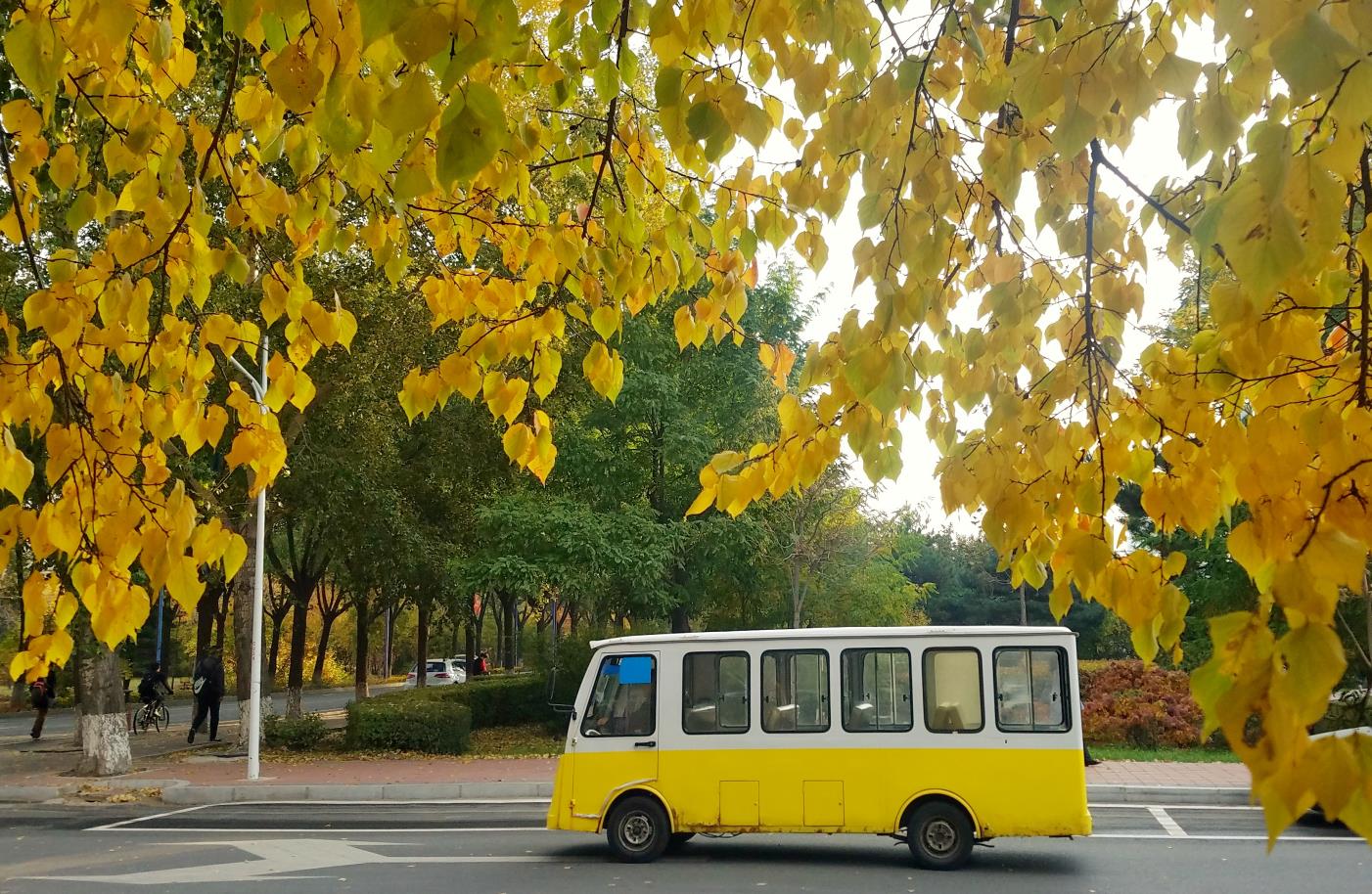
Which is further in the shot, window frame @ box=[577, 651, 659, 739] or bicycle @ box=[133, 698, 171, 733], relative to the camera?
bicycle @ box=[133, 698, 171, 733]

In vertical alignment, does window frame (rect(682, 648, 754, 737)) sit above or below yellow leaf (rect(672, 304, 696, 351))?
below

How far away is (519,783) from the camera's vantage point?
14.7 m

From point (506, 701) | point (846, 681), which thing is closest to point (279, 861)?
point (846, 681)

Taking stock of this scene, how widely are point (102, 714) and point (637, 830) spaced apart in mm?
9984

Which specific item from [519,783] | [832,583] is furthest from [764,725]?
[832,583]

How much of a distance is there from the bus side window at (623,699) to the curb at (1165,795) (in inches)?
250

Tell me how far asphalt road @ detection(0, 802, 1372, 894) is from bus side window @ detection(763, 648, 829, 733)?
126 cm

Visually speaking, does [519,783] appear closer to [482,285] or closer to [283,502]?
[283,502]

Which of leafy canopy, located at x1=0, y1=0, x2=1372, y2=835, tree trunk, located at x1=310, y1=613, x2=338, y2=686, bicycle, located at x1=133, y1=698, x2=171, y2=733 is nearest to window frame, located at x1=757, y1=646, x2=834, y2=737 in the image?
leafy canopy, located at x1=0, y1=0, x2=1372, y2=835

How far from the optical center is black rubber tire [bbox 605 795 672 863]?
9977 mm

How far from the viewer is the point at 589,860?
10055 mm

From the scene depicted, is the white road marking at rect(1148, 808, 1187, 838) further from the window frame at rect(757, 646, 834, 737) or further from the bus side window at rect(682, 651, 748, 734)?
the bus side window at rect(682, 651, 748, 734)

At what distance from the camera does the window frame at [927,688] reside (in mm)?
9641

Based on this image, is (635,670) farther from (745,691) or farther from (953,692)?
(953,692)
